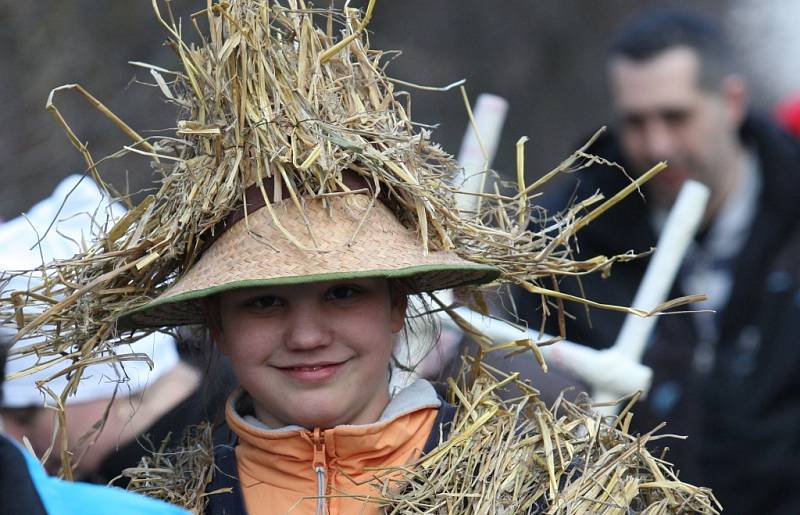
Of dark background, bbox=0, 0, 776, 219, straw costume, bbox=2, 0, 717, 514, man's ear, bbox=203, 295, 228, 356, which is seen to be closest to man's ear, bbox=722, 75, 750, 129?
dark background, bbox=0, 0, 776, 219

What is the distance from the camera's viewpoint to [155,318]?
318 cm

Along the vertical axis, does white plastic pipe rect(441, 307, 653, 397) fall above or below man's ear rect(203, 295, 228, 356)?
below

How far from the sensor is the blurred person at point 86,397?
3.84 meters

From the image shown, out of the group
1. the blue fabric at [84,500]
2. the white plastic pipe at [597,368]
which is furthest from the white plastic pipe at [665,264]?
the blue fabric at [84,500]

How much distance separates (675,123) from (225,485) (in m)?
2.55

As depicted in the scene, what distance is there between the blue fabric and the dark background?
349 cm

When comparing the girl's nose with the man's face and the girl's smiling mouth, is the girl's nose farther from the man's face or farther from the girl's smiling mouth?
the man's face

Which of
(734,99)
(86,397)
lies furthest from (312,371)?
(734,99)

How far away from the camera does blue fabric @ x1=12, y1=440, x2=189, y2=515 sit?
6.63 feet

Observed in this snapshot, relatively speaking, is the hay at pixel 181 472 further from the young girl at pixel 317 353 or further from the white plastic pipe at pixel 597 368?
the white plastic pipe at pixel 597 368

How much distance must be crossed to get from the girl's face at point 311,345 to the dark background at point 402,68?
8.38 ft

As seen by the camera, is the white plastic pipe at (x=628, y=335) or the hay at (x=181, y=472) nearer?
the hay at (x=181, y=472)

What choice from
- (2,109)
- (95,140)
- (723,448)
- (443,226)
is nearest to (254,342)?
(443,226)

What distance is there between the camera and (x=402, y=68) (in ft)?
38.3
